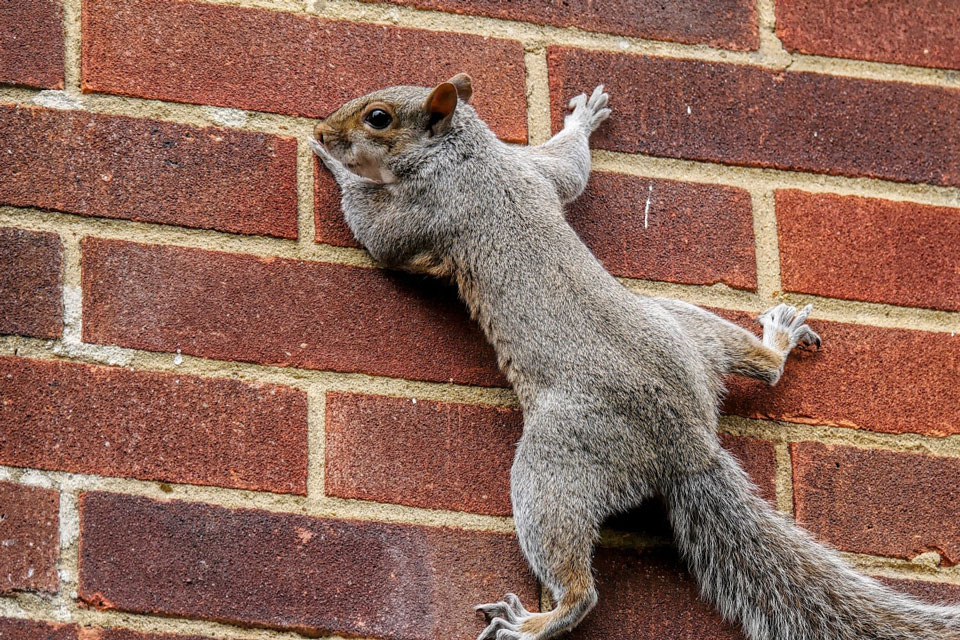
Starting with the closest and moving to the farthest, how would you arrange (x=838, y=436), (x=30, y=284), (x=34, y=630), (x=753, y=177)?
1. (x=34, y=630)
2. (x=30, y=284)
3. (x=838, y=436)
4. (x=753, y=177)

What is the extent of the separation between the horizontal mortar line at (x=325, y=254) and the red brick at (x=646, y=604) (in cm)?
39

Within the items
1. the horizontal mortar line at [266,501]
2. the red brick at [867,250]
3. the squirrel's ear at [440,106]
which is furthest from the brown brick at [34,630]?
the red brick at [867,250]

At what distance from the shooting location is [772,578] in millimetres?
1400

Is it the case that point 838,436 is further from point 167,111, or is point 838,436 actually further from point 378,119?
point 167,111

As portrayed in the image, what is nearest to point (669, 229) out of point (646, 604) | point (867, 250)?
point (867, 250)

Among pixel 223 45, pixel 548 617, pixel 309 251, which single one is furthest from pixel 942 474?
pixel 223 45

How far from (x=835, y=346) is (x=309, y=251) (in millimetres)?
768

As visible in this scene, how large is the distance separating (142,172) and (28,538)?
0.50 m

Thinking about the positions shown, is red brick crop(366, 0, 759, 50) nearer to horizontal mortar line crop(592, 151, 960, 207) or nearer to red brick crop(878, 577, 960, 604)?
horizontal mortar line crop(592, 151, 960, 207)

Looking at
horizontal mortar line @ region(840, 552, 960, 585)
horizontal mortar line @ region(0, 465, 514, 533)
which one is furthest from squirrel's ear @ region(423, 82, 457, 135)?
horizontal mortar line @ region(840, 552, 960, 585)

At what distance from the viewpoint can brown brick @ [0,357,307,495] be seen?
134 cm

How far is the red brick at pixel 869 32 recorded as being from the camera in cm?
167

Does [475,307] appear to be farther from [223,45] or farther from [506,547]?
[223,45]

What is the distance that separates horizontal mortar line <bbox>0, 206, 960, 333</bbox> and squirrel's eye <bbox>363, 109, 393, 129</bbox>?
9.2 inches
